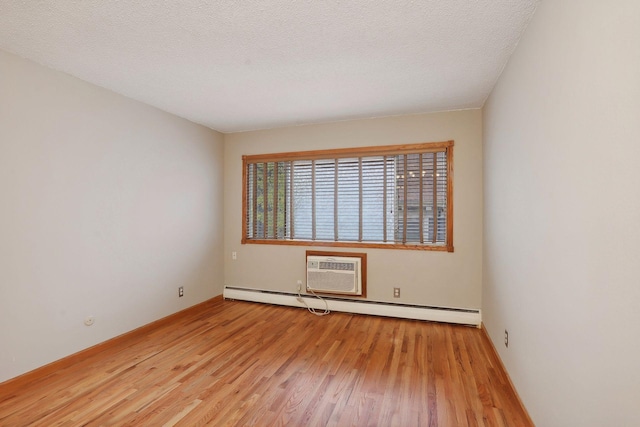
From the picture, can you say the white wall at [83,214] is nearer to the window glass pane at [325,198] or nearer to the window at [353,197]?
the window at [353,197]

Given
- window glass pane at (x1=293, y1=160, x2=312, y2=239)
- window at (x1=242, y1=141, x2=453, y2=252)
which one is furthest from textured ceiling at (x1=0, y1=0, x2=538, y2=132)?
window glass pane at (x1=293, y1=160, x2=312, y2=239)

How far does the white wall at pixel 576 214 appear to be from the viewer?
3.04 ft

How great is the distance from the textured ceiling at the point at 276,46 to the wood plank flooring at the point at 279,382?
2416mm

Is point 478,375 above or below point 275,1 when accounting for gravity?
below

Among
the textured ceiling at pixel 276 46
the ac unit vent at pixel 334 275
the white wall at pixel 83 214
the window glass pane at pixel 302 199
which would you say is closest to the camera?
the textured ceiling at pixel 276 46

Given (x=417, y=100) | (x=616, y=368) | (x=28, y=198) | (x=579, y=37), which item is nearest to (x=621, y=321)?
(x=616, y=368)

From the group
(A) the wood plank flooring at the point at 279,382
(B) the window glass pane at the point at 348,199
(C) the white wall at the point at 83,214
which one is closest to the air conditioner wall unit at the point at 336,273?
(B) the window glass pane at the point at 348,199

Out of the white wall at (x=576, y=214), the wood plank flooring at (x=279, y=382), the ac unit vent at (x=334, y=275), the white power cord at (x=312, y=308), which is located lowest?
the wood plank flooring at (x=279, y=382)

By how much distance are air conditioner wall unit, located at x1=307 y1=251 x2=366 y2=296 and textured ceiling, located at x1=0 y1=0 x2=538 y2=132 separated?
6.09 ft

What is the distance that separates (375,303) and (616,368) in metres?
2.81

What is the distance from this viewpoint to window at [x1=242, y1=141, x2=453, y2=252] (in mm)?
3525

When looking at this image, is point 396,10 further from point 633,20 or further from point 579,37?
point 633,20

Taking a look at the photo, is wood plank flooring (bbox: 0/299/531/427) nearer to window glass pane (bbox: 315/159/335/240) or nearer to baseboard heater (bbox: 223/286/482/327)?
baseboard heater (bbox: 223/286/482/327)

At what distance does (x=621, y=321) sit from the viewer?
0.95 metres
